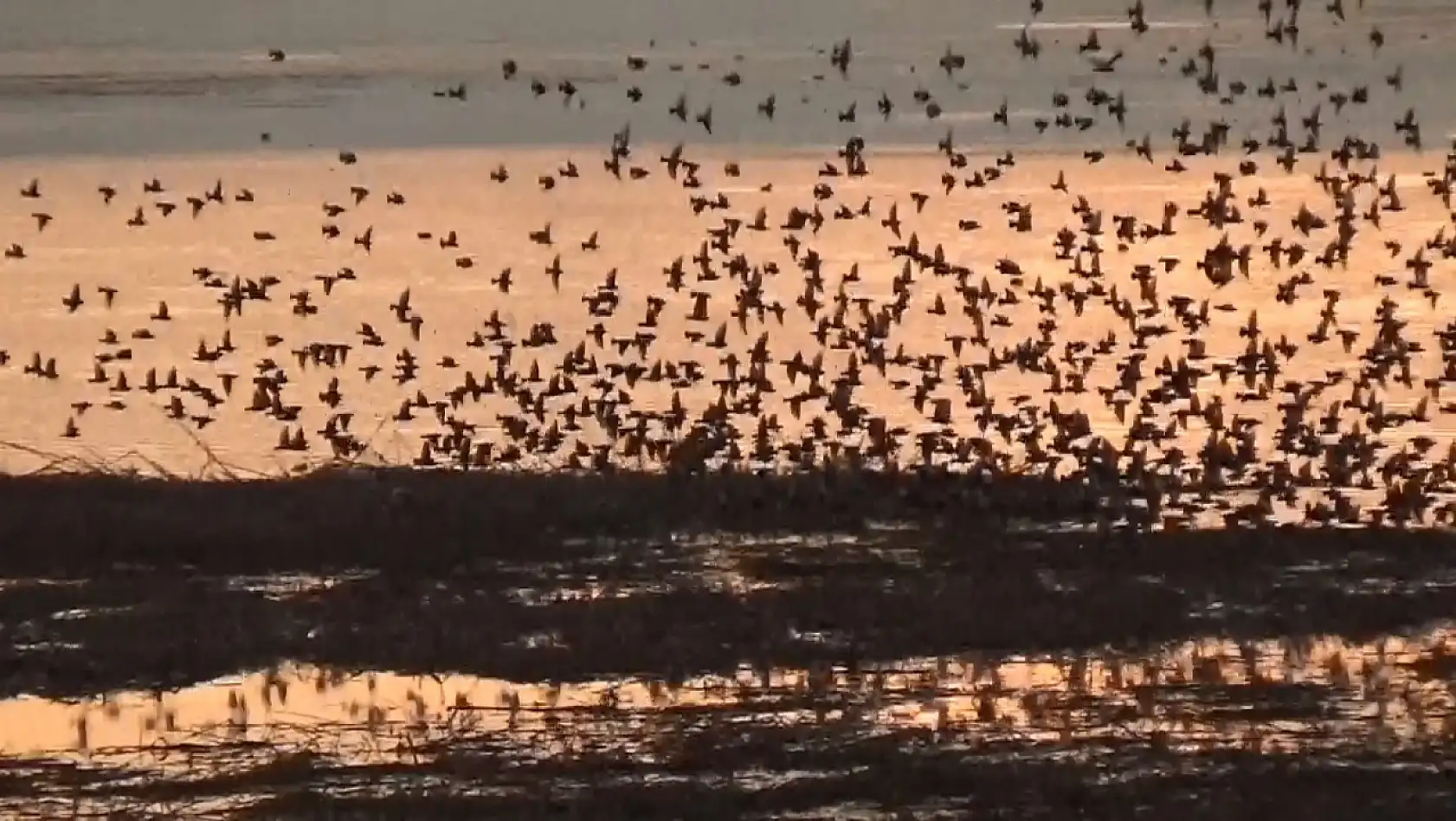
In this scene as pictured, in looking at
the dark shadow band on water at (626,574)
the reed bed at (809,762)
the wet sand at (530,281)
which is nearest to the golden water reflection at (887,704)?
the reed bed at (809,762)

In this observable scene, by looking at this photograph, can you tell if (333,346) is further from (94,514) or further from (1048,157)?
(1048,157)

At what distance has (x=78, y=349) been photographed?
1366cm

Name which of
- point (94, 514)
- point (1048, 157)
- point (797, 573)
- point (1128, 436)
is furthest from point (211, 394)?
point (1048, 157)

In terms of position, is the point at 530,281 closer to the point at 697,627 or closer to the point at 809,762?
the point at 697,627

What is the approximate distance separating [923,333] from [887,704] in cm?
532

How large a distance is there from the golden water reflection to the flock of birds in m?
1.60

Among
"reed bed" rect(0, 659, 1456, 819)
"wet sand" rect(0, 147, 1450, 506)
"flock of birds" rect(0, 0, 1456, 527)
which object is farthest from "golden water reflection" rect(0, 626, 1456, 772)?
"wet sand" rect(0, 147, 1450, 506)

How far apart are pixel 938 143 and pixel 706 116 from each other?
2208mm

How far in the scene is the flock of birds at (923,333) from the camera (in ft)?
36.8

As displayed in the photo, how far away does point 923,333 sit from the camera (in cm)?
1348

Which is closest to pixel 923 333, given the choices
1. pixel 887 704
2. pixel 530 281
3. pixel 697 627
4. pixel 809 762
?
pixel 530 281

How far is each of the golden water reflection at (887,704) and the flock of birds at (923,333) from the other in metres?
1.60

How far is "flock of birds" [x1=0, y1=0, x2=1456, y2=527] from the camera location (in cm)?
1123

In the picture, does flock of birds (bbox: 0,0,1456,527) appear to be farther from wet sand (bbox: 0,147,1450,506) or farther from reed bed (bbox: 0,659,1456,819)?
reed bed (bbox: 0,659,1456,819)
